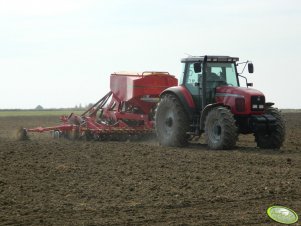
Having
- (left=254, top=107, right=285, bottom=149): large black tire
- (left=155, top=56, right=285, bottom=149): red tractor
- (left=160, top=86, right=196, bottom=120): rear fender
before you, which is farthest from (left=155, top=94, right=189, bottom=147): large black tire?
(left=254, top=107, right=285, bottom=149): large black tire

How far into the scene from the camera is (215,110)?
16.2 metres

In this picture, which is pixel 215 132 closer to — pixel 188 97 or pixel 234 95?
pixel 234 95

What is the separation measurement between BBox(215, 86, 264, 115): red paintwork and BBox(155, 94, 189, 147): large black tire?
1147 millimetres

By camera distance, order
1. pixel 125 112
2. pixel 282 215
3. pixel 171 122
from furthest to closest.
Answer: pixel 125 112 < pixel 171 122 < pixel 282 215

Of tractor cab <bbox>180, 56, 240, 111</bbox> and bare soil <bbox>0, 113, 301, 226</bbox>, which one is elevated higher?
tractor cab <bbox>180, 56, 240, 111</bbox>

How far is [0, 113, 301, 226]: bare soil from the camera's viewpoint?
8703mm

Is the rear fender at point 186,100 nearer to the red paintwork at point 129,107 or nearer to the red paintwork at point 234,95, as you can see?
the red paintwork at point 234,95

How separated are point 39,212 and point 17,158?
6.25 metres

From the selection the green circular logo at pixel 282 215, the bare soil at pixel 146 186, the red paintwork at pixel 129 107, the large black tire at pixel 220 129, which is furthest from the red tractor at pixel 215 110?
the green circular logo at pixel 282 215

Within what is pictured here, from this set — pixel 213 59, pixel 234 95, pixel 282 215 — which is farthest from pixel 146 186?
pixel 213 59

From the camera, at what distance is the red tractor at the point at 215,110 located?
16.1 m

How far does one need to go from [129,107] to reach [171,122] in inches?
120

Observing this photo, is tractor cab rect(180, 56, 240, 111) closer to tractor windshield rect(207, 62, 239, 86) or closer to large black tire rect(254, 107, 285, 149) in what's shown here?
tractor windshield rect(207, 62, 239, 86)

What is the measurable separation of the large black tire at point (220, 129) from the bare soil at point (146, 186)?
356 millimetres
